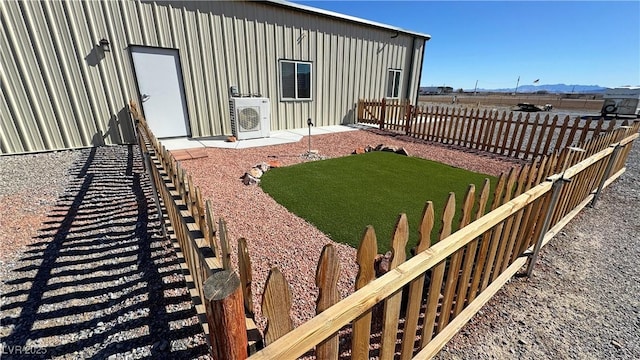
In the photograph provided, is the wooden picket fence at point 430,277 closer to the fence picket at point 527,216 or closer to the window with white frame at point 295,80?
the fence picket at point 527,216

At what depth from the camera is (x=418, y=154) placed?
6.47 m

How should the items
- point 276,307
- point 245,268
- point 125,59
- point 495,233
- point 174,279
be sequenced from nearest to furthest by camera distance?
1. point 276,307
2. point 245,268
3. point 495,233
4. point 174,279
5. point 125,59

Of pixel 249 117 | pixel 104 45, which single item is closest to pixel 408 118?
pixel 249 117

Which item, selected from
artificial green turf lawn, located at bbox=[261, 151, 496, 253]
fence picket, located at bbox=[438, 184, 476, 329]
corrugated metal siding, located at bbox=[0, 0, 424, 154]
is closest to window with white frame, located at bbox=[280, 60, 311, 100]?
corrugated metal siding, located at bbox=[0, 0, 424, 154]

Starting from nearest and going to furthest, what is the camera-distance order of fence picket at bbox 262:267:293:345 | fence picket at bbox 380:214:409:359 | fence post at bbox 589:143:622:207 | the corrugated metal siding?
fence picket at bbox 262:267:293:345
fence picket at bbox 380:214:409:359
fence post at bbox 589:143:622:207
the corrugated metal siding

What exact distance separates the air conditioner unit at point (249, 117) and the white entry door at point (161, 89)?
1.41 meters

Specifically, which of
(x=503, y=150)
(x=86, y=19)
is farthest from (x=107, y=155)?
(x=503, y=150)

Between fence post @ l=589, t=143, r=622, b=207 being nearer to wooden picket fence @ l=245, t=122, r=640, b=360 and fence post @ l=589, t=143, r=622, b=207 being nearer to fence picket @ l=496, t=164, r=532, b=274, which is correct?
wooden picket fence @ l=245, t=122, r=640, b=360

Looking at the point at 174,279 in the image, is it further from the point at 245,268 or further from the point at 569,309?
the point at 569,309

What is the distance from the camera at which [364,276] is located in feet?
3.47

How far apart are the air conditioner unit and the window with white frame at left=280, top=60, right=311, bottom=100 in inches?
Result: 57.6

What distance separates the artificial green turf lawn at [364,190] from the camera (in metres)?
3.07

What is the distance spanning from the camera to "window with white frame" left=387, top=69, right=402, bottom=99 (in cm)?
1135

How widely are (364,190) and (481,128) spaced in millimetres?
4857
